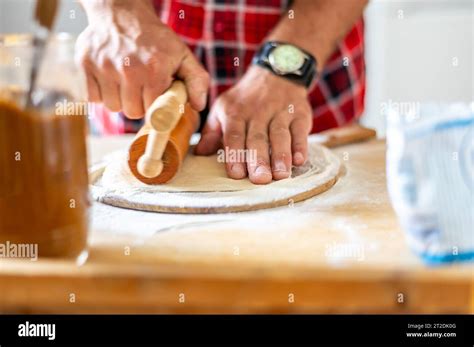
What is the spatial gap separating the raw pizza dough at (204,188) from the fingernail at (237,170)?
0.01m

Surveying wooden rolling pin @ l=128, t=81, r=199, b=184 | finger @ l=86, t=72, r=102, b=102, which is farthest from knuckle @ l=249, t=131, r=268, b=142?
finger @ l=86, t=72, r=102, b=102

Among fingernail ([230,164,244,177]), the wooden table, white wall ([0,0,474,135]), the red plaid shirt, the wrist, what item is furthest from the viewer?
white wall ([0,0,474,135])

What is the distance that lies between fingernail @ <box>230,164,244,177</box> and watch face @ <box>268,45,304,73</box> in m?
0.28

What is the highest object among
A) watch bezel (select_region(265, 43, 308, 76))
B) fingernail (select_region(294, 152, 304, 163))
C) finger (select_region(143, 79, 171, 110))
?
watch bezel (select_region(265, 43, 308, 76))

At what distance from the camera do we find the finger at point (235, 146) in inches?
35.9

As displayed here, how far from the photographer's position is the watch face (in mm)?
1138

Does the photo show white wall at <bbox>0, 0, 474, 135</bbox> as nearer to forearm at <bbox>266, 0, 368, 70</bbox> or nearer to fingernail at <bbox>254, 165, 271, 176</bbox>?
forearm at <bbox>266, 0, 368, 70</bbox>

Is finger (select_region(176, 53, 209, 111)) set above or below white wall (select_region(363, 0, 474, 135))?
below

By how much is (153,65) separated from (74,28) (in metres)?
1.51

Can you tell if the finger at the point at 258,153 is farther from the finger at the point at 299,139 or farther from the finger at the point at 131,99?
the finger at the point at 131,99

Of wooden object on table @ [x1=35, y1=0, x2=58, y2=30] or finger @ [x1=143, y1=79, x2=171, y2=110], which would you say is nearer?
wooden object on table @ [x1=35, y1=0, x2=58, y2=30]

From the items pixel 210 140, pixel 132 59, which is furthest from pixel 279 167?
pixel 132 59

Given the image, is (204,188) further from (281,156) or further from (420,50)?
(420,50)
